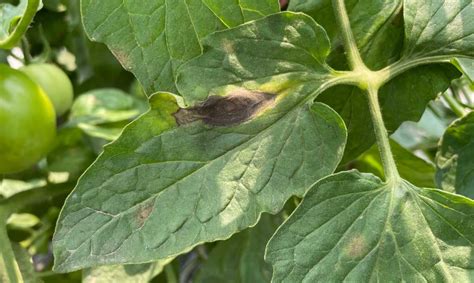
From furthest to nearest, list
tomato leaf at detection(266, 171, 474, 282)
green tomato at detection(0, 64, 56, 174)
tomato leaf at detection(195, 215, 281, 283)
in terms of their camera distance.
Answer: tomato leaf at detection(195, 215, 281, 283), green tomato at detection(0, 64, 56, 174), tomato leaf at detection(266, 171, 474, 282)

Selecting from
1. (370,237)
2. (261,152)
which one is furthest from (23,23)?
(370,237)

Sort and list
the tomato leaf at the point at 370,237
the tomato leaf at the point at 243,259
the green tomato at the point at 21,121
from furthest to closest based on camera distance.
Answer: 1. the tomato leaf at the point at 243,259
2. the green tomato at the point at 21,121
3. the tomato leaf at the point at 370,237

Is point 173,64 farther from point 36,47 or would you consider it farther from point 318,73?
point 36,47

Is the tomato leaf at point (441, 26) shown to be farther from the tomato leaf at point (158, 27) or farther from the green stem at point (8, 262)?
the green stem at point (8, 262)

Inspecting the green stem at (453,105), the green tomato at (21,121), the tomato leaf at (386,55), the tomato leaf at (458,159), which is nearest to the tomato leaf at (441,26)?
the tomato leaf at (386,55)

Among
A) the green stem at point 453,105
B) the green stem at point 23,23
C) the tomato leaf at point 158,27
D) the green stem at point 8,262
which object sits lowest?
the green stem at point 8,262

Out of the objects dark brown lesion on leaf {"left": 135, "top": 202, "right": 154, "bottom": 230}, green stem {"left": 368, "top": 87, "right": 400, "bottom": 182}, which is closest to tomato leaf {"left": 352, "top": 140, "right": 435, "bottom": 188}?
green stem {"left": 368, "top": 87, "right": 400, "bottom": 182}

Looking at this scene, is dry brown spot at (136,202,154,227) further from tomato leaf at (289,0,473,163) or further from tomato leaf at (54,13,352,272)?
tomato leaf at (289,0,473,163)
